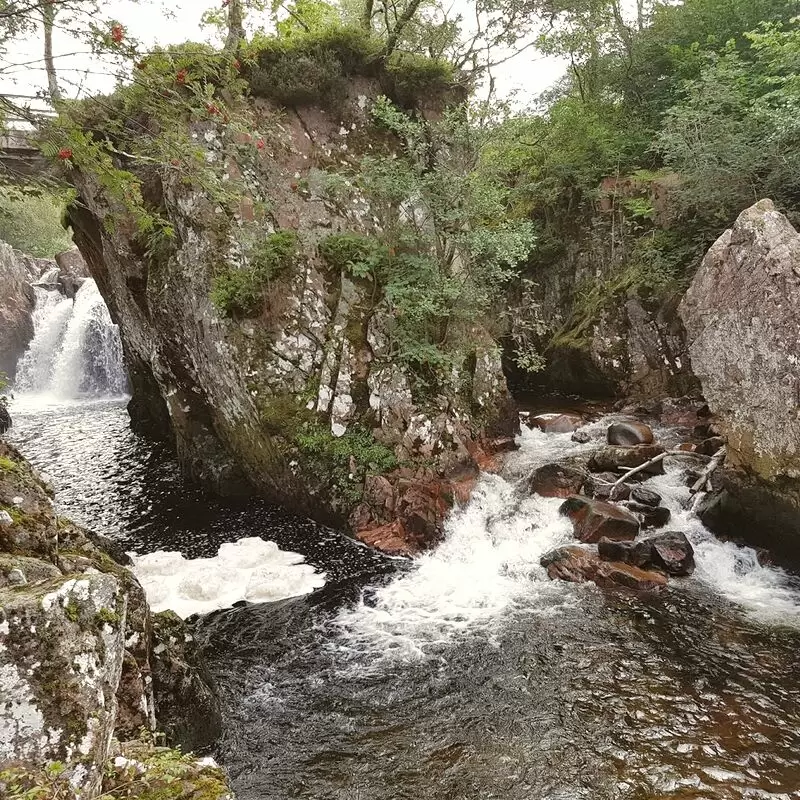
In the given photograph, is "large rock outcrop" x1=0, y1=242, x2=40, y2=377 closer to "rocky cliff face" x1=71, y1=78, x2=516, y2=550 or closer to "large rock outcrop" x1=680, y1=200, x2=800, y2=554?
"rocky cliff face" x1=71, y1=78, x2=516, y2=550

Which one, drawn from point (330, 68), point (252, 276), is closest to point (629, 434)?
point (252, 276)

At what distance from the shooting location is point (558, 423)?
1645 centimetres

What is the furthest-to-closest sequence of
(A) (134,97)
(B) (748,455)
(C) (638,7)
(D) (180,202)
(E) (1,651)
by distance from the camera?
(C) (638,7)
(D) (180,202)
(B) (748,455)
(A) (134,97)
(E) (1,651)

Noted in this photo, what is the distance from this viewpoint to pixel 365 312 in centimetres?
1295

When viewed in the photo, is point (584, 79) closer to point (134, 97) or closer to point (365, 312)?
point (365, 312)

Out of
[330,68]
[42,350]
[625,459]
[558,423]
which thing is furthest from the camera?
[42,350]

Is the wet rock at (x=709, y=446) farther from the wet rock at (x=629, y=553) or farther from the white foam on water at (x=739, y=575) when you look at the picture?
the wet rock at (x=629, y=553)

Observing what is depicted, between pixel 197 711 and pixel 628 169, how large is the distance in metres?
21.8

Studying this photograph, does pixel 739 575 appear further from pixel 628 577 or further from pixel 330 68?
pixel 330 68

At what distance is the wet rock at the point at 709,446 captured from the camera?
12.6m

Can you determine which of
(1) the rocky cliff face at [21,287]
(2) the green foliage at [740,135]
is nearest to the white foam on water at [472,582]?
(2) the green foliage at [740,135]

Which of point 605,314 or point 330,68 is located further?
point 605,314

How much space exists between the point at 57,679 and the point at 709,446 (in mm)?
13841

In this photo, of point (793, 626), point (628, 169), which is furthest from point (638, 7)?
point (793, 626)
